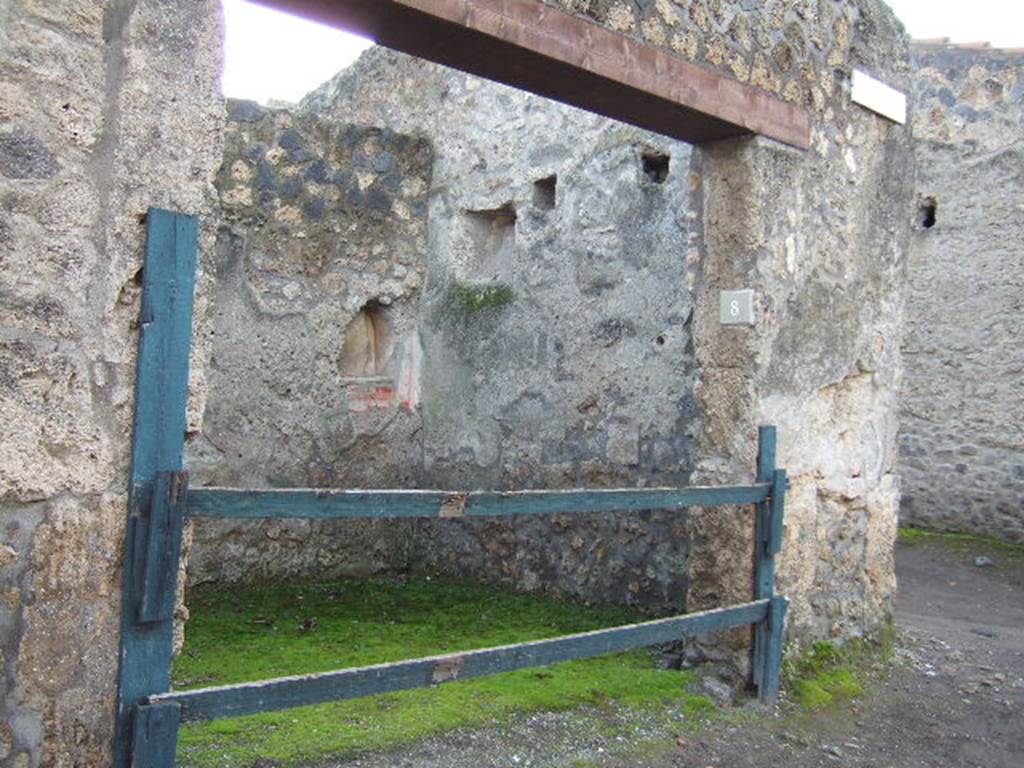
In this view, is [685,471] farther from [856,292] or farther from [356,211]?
[356,211]

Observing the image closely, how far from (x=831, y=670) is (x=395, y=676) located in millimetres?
2345

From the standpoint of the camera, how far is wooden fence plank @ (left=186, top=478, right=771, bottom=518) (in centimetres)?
216

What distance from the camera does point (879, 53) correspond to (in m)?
4.41

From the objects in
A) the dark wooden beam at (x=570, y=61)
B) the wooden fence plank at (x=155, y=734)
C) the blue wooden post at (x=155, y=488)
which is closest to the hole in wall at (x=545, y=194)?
the dark wooden beam at (x=570, y=61)

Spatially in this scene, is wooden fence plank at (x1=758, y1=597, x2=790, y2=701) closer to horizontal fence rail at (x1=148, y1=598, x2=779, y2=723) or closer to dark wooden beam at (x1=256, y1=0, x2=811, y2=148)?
horizontal fence rail at (x1=148, y1=598, x2=779, y2=723)

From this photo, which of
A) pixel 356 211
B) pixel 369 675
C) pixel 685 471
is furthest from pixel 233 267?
pixel 369 675

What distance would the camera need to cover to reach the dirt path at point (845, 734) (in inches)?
120

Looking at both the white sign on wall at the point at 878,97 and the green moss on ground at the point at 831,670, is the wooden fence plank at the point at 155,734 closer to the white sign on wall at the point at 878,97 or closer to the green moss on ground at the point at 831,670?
the green moss on ground at the point at 831,670

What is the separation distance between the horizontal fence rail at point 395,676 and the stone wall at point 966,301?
5.54m

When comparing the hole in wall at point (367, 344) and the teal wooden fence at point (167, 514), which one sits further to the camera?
the hole in wall at point (367, 344)

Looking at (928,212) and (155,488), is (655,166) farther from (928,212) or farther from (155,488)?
(928,212)

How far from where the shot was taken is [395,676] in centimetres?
239

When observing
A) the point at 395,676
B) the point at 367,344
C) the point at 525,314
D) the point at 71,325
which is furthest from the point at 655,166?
the point at 71,325

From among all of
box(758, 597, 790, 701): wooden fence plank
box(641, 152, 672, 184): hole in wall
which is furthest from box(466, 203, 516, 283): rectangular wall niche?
box(758, 597, 790, 701): wooden fence plank
